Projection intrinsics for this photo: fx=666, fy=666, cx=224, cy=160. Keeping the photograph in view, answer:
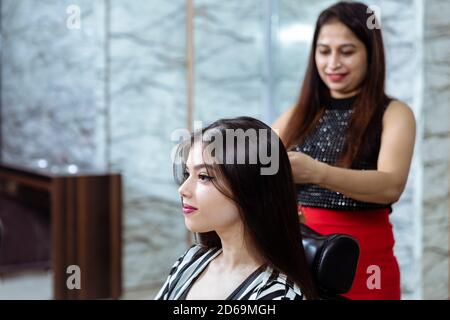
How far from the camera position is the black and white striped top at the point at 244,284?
1.36 meters

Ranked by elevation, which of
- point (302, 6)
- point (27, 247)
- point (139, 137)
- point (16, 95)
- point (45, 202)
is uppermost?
point (302, 6)

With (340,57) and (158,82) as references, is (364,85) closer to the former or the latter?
(340,57)

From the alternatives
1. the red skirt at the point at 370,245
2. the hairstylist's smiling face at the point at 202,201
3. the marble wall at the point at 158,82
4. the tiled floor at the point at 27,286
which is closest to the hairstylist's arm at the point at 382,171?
the red skirt at the point at 370,245

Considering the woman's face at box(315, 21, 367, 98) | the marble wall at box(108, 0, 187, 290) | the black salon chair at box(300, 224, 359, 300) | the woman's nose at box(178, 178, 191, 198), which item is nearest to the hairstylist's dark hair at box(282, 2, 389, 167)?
the woman's face at box(315, 21, 367, 98)

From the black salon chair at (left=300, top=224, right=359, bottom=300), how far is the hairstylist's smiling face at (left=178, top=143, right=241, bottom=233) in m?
0.22

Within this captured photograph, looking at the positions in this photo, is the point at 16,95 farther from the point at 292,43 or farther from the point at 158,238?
the point at 292,43

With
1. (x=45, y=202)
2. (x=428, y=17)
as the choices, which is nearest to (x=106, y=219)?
(x=45, y=202)

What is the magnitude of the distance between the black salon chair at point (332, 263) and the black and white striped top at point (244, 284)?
10cm

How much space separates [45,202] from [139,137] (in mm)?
990

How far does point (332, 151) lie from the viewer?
192cm

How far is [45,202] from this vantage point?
16.3 ft

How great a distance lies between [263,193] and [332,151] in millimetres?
604

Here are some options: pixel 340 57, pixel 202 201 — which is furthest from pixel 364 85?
pixel 202 201

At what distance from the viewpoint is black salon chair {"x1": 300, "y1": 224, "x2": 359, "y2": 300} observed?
1478 millimetres
